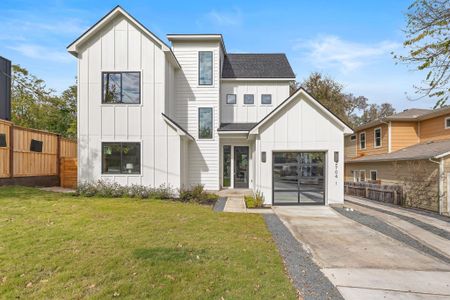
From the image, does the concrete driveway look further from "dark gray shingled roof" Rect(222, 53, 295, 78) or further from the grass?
"dark gray shingled roof" Rect(222, 53, 295, 78)

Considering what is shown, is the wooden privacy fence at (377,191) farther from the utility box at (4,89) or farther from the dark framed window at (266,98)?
the utility box at (4,89)

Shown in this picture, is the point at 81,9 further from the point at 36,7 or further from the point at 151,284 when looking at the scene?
the point at 151,284

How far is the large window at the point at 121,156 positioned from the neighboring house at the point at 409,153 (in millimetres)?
14664

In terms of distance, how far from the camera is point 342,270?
17.9ft

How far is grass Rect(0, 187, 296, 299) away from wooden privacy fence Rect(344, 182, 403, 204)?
451 inches

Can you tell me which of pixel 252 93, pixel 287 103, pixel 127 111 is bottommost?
pixel 127 111

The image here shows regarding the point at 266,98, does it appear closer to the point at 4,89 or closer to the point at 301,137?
the point at 301,137

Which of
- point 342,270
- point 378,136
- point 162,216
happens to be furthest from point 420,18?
point 378,136

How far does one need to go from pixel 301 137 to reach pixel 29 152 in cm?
1337

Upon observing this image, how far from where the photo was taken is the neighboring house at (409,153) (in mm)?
14016

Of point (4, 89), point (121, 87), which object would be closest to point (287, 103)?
point (121, 87)

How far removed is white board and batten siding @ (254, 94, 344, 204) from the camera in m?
12.9

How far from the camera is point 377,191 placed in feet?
58.2

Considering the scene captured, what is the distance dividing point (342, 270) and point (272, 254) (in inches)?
54.4
